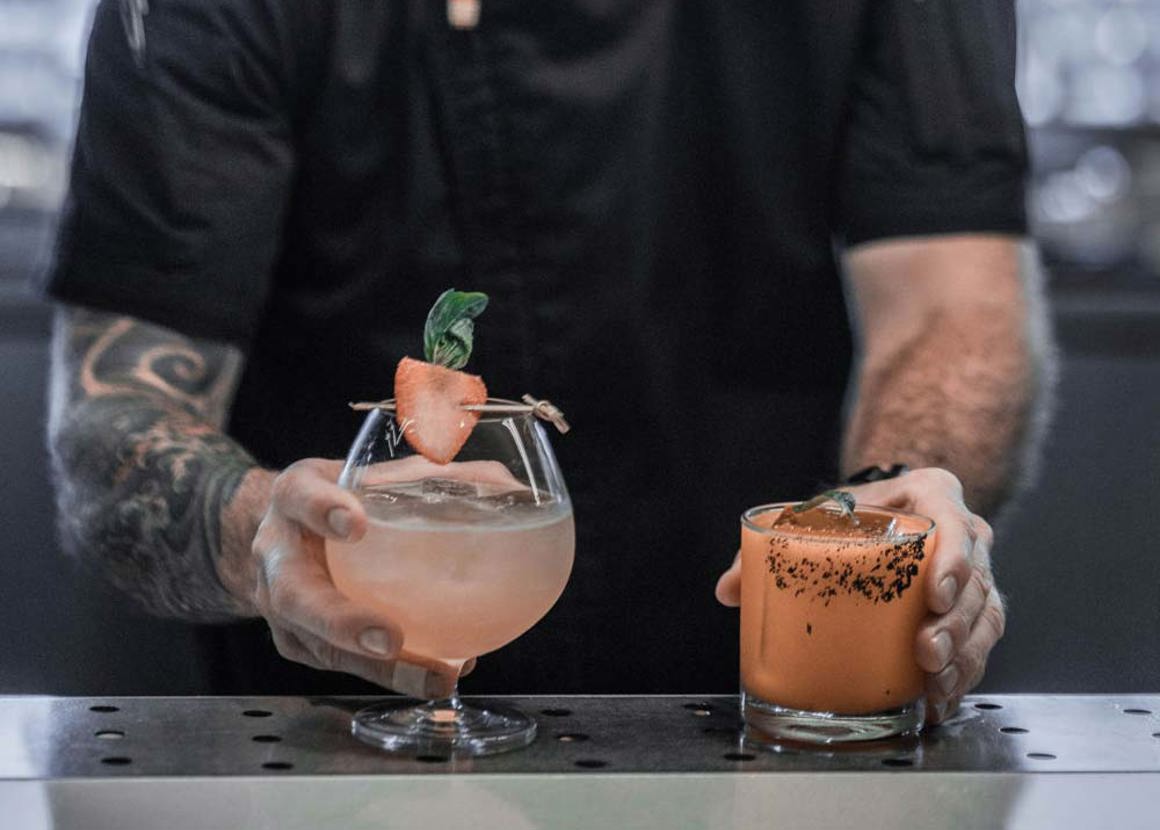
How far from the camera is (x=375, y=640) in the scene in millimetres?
1036

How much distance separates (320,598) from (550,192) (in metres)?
0.86

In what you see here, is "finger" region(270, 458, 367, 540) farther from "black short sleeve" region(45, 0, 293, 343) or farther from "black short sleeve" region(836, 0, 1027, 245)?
"black short sleeve" region(836, 0, 1027, 245)

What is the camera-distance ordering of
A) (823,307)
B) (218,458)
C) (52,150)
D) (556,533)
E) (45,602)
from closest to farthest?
(556,533) → (218,458) → (823,307) → (45,602) → (52,150)

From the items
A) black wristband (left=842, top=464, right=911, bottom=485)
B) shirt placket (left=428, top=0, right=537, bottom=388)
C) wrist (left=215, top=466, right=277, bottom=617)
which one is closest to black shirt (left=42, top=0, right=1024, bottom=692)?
shirt placket (left=428, top=0, right=537, bottom=388)

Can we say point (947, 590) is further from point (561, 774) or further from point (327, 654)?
point (327, 654)

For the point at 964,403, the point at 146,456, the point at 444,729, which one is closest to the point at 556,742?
the point at 444,729

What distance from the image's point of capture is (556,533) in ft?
3.46

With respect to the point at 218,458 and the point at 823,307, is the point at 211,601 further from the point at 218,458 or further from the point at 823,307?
the point at 823,307

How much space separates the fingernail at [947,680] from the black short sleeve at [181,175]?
3.08 feet

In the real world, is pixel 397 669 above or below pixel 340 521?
below

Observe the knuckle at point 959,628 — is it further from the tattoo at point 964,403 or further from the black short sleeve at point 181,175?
the black short sleeve at point 181,175

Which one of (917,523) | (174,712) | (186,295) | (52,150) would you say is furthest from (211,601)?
(52,150)

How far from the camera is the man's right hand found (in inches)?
40.3

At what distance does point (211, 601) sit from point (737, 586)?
651 millimetres
